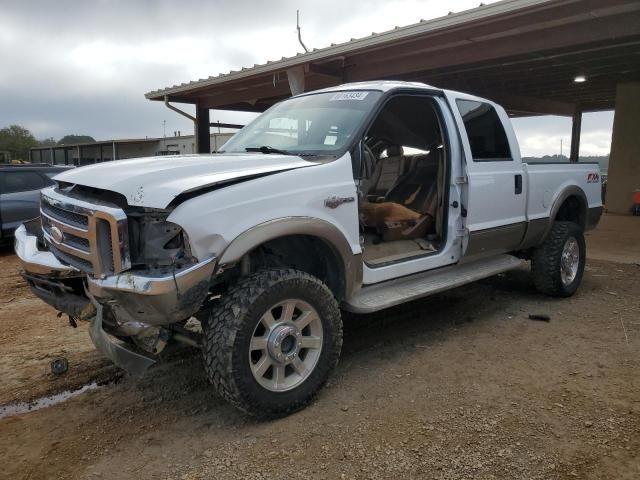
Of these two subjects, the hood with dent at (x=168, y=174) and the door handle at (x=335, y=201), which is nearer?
the hood with dent at (x=168, y=174)

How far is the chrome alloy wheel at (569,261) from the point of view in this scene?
18.2 feet

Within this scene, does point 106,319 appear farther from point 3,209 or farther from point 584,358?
point 3,209

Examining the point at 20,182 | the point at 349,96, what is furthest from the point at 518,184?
the point at 20,182

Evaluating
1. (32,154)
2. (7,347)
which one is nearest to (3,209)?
(7,347)

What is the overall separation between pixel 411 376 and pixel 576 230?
322cm

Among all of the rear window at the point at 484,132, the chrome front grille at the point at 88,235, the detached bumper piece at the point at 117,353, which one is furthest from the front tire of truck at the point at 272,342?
the rear window at the point at 484,132

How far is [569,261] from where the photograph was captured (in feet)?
18.7

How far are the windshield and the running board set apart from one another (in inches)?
41.6

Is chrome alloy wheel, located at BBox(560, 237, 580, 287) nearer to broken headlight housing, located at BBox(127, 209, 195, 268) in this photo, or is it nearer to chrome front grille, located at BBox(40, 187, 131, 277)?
broken headlight housing, located at BBox(127, 209, 195, 268)

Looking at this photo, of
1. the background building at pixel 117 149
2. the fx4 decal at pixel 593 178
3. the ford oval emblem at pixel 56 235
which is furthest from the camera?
the background building at pixel 117 149

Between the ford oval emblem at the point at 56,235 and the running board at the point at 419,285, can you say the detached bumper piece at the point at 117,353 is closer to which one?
the ford oval emblem at the point at 56,235

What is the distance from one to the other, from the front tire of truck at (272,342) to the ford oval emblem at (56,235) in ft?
3.38

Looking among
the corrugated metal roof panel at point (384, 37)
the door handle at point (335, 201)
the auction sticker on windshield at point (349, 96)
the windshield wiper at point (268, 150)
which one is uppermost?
the corrugated metal roof panel at point (384, 37)

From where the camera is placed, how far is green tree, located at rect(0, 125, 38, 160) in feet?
158
